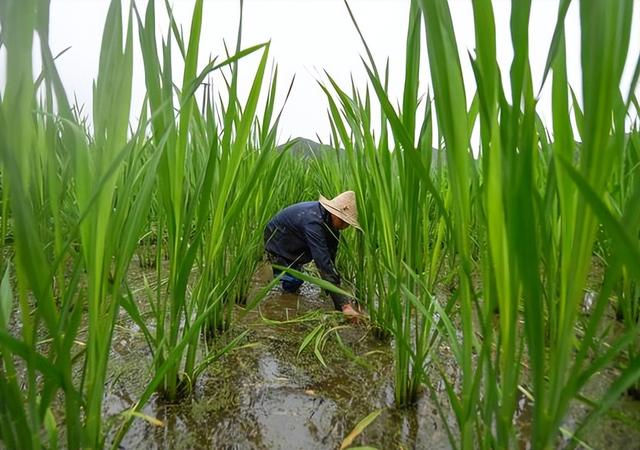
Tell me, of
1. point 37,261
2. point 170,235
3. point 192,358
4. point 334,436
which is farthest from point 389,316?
point 37,261

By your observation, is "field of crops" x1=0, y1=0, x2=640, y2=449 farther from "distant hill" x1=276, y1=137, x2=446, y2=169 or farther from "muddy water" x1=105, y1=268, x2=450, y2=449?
"distant hill" x1=276, y1=137, x2=446, y2=169

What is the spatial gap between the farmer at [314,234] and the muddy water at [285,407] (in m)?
0.40

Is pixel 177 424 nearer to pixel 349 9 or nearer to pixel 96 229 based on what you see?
pixel 96 229

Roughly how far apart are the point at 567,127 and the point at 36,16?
1.87 feet

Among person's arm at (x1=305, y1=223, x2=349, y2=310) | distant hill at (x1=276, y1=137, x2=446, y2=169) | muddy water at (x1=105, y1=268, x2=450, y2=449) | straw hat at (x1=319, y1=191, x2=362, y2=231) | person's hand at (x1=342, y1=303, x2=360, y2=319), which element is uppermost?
distant hill at (x1=276, y1=137, x2=446, y2=169)

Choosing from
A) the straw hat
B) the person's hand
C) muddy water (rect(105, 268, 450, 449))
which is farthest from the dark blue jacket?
muddy water (rect(105, 268, 450, 449))

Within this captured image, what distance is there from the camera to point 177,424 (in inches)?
28.9

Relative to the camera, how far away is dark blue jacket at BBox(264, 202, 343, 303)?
5.71 feet

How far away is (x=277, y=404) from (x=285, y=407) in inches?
0.8

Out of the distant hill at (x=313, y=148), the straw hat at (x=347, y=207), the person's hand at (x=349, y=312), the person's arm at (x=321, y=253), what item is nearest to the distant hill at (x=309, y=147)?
the distant hill at (x=313, y=148)

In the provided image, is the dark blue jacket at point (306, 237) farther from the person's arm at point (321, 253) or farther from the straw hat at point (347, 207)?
the straw hat at point (347, 207)

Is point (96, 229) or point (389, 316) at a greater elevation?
point (96, 229)

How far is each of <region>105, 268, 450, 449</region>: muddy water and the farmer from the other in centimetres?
39

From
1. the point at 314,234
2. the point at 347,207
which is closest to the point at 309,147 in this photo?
the point at 314,234
